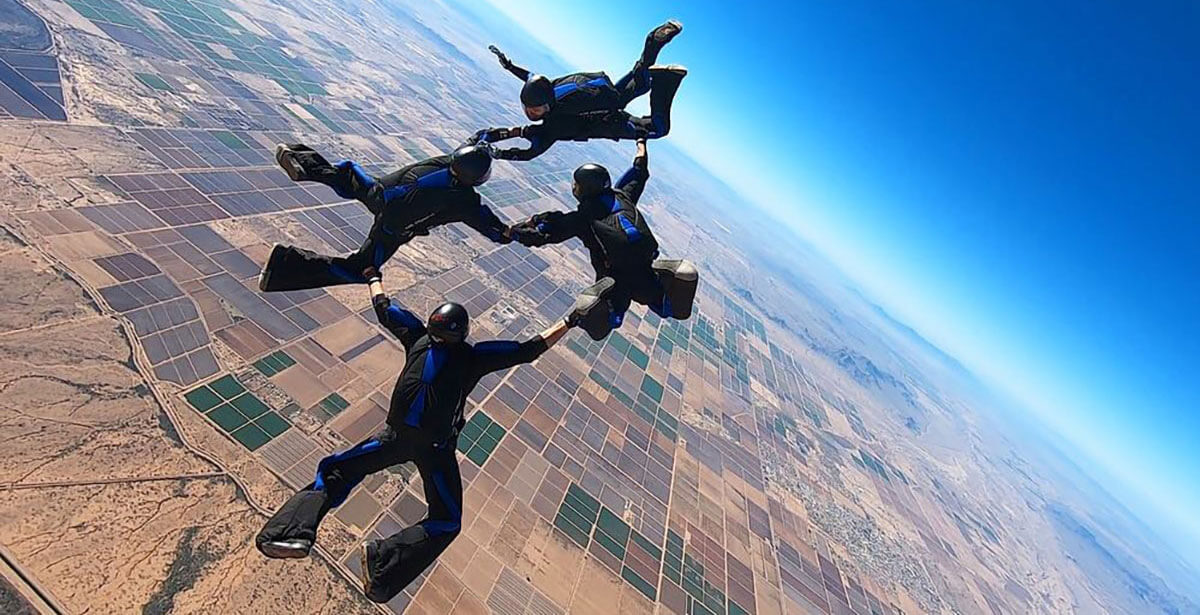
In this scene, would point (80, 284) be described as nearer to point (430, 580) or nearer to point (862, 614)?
point (430, 580)

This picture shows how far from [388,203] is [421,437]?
9.37ft

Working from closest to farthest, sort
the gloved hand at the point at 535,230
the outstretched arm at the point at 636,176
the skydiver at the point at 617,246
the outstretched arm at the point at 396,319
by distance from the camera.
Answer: the outstretched arm at the point at 396,319 < the skydiver at the point at 617,246 < the gloved hand at the point at 535,230 < the outstretched arm at the point at 636,176

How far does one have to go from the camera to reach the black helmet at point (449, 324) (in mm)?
4891

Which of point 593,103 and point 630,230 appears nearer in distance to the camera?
point 630,230

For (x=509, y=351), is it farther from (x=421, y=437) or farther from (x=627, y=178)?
(x=627, y=178)

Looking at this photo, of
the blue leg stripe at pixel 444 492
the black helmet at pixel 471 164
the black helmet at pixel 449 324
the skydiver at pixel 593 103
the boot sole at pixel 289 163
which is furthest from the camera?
the skydiver at pixel 593 103

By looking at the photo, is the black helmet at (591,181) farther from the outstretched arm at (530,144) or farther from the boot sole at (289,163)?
the boot sole at (289,163)

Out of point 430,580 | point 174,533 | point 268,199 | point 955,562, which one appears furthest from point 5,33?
point 955,562

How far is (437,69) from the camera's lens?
186 meters

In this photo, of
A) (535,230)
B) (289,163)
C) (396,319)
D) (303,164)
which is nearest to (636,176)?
(535,230)

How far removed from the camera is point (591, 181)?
6.72 metres

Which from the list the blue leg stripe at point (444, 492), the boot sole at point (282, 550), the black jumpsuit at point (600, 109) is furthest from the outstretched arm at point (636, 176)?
the boot sole at point (282, 550)

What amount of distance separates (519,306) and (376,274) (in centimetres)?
4203

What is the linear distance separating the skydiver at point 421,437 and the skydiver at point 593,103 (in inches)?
114
